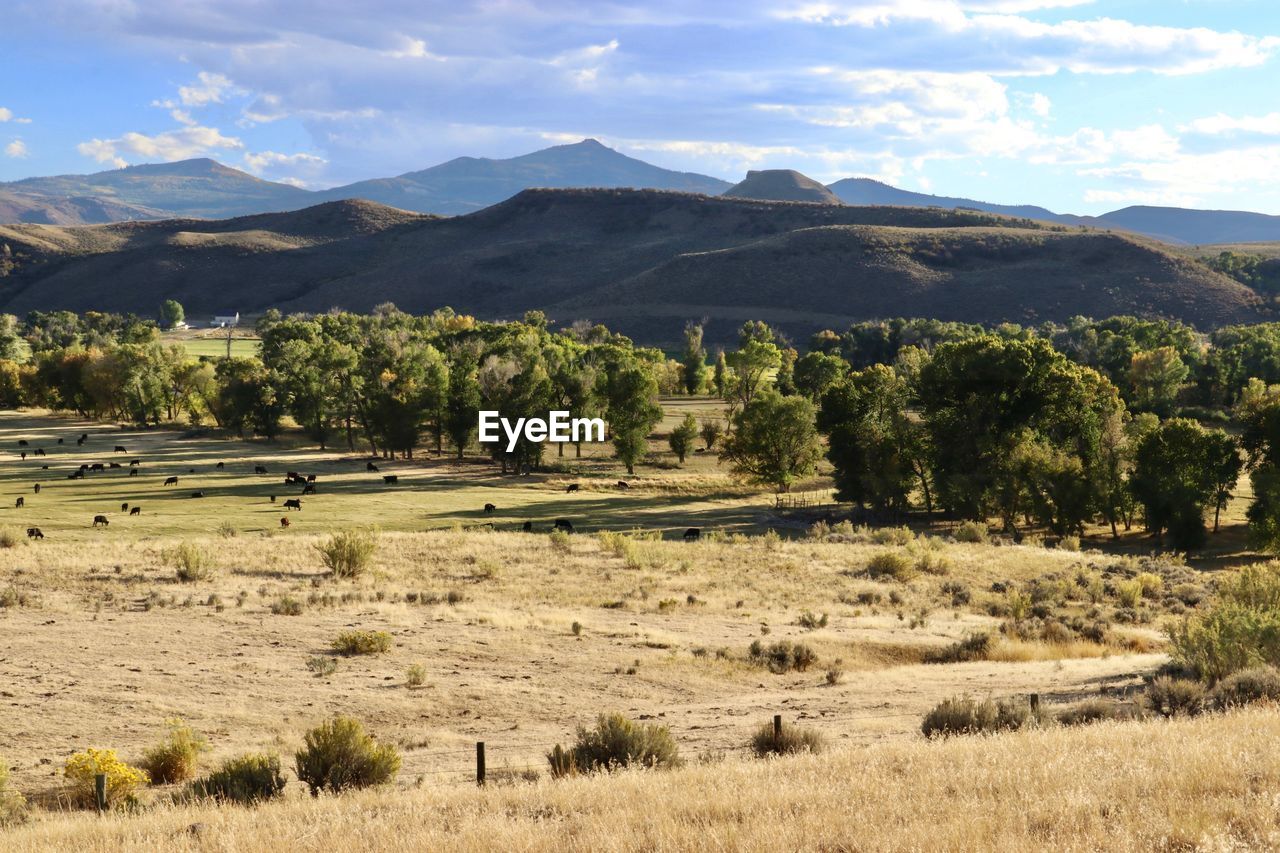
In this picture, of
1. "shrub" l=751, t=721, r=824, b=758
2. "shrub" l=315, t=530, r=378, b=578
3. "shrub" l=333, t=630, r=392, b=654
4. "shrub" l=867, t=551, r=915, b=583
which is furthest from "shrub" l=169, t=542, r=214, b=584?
"shrub" l=867, t=551, r=915, b=583

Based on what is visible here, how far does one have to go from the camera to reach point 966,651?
26578 millimetres

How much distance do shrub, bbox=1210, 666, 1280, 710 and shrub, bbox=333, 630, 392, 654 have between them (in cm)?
1751

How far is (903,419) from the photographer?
213 feet

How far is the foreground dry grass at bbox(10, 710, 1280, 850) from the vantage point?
9.27 m

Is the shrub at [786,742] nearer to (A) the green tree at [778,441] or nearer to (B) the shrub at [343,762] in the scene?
(B) the shrub at [343,762]

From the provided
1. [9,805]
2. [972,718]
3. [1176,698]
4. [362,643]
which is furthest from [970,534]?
[9,805]

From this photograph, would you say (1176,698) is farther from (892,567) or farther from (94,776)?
(892,567)

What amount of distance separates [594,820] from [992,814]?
394 cm

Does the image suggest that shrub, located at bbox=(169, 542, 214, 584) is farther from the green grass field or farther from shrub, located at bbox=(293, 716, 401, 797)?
shrub, located at bbox=(293, 716, 401, 797)

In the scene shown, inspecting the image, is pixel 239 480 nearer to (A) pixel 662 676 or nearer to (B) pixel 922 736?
(A) pixel 662 676

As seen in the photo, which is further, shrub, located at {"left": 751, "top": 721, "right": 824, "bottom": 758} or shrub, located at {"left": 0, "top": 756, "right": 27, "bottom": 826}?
shrub, located at {"left": 751, "top": 721, "right": 824, "bottom": 758}

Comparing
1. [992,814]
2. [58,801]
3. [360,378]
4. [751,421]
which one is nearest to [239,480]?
[360,378]

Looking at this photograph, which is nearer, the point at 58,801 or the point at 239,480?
the point at 58,801

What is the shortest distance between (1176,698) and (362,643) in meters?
17.4
